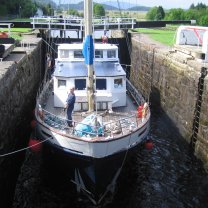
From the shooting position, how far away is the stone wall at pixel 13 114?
Answer: 37.3 ft

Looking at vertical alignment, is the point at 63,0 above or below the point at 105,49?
above

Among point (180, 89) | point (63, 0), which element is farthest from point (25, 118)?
point (63, 0)

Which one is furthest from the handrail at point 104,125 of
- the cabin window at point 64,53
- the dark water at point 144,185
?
the cabin window at point 64,53

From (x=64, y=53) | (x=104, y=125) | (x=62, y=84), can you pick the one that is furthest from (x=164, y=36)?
(x=104, y=125)

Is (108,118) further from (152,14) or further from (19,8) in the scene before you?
(152,14)

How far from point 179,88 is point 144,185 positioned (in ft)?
19.8

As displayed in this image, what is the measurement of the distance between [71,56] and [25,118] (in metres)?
3.41

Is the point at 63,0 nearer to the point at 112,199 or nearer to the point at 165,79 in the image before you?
the point at 165,79

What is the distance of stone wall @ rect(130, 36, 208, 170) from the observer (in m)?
14.4

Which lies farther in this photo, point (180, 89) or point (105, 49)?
point (180, 89)

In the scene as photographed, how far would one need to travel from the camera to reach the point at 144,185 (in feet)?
43.2

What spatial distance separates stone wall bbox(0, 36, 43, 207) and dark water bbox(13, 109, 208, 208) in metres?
0.70

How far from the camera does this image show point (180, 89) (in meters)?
17.3

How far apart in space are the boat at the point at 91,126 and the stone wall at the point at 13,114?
97 cm
